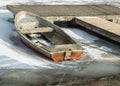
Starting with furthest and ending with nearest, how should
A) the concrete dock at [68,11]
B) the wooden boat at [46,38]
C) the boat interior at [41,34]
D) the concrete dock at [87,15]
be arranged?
1. the concrete dock at [68,11]
2. the concrete dock at [87,15]
3. the boat interior at [41,34]
4. the wooden boat at [46,38]

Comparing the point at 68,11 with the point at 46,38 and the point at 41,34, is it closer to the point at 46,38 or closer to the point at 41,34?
the point at 41,34

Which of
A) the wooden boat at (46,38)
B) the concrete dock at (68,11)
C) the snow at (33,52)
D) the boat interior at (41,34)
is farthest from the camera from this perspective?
the concrete dock at (68,11)

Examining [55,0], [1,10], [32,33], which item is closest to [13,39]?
[32,33]

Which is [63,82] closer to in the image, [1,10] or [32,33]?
[32,33]


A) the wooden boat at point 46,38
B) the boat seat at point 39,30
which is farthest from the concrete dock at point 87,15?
the boat seat at point 39,30

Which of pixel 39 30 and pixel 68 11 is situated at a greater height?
pixel 39 30

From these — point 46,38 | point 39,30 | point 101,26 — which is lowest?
point 46,38

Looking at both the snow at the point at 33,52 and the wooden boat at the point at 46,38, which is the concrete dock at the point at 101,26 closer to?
the snow at the point at 33,52

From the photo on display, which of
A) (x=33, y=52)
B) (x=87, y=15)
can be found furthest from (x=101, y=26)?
(x=33, y=52)
